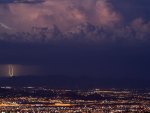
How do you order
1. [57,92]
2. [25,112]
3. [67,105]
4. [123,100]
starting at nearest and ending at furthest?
[25,112] → [67,105] → [123,100] → [57,92]

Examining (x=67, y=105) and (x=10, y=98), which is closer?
(x=67, y=105)

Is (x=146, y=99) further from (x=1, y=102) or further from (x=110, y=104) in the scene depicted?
(x=1, y=102)

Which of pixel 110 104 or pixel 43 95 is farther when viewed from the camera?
pixel 43 95

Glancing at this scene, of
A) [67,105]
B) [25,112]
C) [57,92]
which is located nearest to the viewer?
[25,112]

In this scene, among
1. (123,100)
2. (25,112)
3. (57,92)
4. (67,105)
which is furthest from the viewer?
(57,92)

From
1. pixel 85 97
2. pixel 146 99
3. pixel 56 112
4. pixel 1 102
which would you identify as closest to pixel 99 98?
pixel 85 97

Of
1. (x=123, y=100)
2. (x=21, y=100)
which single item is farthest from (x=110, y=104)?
(x=21, y=100)

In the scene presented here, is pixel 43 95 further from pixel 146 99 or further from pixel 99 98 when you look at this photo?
pixel 146 99

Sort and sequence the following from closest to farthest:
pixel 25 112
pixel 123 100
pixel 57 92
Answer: pixel 25 112 → pixel 123 100 → pixel 57 92
